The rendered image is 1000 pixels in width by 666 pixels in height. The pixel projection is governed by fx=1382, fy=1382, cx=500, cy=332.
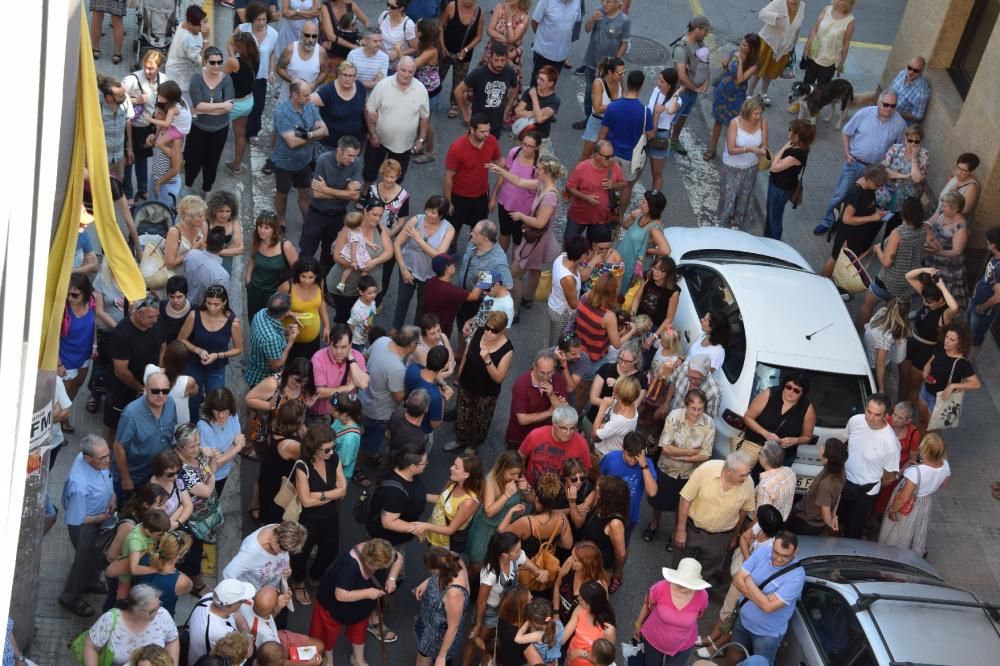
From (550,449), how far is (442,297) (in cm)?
207

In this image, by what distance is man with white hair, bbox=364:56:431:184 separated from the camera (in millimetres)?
13984

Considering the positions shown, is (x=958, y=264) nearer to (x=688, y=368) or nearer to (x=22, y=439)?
(x=688, y=368)

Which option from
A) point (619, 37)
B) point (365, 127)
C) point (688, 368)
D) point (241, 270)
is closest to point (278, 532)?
point (688, 368)

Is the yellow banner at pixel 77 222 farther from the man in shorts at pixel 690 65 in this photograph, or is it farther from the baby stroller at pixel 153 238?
the man in shorts at pixel 690 65

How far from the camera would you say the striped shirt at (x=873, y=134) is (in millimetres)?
15344

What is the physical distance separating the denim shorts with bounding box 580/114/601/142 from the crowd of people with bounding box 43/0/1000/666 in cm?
3

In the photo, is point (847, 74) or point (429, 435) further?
point (847, 74)

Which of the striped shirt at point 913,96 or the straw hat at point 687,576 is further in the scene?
the striped shirt at point 913,96

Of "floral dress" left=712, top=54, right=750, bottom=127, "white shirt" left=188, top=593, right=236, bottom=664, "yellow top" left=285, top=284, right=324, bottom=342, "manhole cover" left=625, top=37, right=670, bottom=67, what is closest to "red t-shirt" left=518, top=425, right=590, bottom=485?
"yellow top" left=285, top=284, right=324, bottom=342

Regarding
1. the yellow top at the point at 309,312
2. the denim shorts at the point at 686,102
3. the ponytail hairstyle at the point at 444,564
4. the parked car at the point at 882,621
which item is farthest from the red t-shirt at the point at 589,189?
the ponytail hairstyle at the point at 444,564

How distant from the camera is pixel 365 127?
14672 millimetres

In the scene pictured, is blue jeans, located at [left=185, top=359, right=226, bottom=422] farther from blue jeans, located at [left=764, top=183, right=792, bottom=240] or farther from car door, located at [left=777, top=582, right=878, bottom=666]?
blue jeans, located at [left=764, top=183, right=792, bottom=240]

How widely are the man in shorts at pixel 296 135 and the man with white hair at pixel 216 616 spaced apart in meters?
5.41

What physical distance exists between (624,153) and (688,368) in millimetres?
4164
